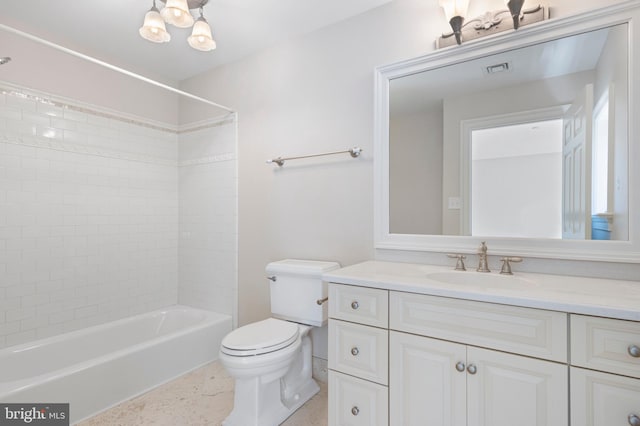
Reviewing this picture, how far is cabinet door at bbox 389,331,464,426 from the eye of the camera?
120 cm

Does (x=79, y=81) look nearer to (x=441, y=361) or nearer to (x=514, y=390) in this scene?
(x=441, y=361)

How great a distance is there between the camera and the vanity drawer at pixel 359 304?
4.44 ft

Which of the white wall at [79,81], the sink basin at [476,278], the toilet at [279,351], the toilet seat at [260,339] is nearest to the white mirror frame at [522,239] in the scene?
the sink basin at [476,278]

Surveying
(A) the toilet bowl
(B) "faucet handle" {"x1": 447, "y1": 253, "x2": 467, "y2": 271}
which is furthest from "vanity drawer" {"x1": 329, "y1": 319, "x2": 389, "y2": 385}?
(B) "faucet handle" {"x1": 447, "y1": 253, "x2": 467, "y2": 271}

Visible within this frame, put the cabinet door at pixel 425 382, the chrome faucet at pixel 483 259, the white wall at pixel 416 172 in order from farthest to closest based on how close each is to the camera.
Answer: the white wall at pixel 416 172 < the chrome faucet at pixel 483 259 < the cabinet door at pixel 425 382

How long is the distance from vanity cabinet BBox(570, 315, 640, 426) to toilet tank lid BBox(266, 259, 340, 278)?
121cm

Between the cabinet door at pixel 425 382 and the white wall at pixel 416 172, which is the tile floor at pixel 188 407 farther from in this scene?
the white wall at pixel 416 172

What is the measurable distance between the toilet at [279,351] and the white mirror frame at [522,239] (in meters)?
0.53

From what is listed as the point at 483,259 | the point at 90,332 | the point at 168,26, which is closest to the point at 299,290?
the point at 483,259

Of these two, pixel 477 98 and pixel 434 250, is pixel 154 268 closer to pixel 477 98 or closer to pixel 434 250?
pixel 434 250

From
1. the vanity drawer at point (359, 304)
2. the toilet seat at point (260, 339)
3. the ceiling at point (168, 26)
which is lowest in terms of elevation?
the toilet seat at point (260, 339)

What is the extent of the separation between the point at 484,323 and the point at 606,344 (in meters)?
0.33

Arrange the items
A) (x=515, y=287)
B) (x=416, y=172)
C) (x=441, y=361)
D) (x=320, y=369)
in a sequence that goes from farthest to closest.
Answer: (x=320, y=369)
(x=416, y=172)
(x=515, y=287)
(x=441, y=361)

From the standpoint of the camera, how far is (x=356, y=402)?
1.42 m
